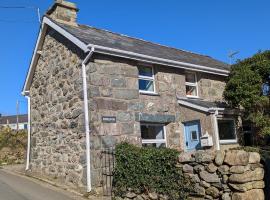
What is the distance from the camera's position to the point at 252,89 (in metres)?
14.5

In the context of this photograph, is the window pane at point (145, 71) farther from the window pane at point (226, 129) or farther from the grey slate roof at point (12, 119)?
the grey slate roof at point (12, 119)

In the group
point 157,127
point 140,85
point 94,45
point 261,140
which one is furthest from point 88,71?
point 261,140

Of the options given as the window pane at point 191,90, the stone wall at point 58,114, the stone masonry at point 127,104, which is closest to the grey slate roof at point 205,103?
the stone masonry at point 127,104

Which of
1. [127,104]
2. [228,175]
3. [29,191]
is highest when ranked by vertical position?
[127,104]

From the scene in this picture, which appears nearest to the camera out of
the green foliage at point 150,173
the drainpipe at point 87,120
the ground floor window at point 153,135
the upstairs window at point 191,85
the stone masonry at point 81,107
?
the green foliage at point 150,173

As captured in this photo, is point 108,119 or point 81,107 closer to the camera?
point 108,119

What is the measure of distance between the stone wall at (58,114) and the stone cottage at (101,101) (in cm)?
4

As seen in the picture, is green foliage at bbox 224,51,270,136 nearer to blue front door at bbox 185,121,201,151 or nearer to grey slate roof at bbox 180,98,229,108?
grey slate roof at bbox 180,98,229,108

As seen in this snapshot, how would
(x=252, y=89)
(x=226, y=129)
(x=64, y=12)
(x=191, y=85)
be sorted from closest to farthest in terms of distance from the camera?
1. (x=252, y=89)
2. (x=226, y=129)
3. (x=64, y=12)
4. (x=191, y=85)

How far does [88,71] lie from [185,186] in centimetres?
530

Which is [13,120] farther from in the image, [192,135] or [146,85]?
[192,135]

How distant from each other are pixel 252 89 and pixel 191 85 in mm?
2715

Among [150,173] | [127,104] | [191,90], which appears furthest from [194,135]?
[150,173]

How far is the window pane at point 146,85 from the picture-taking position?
46.4ft
